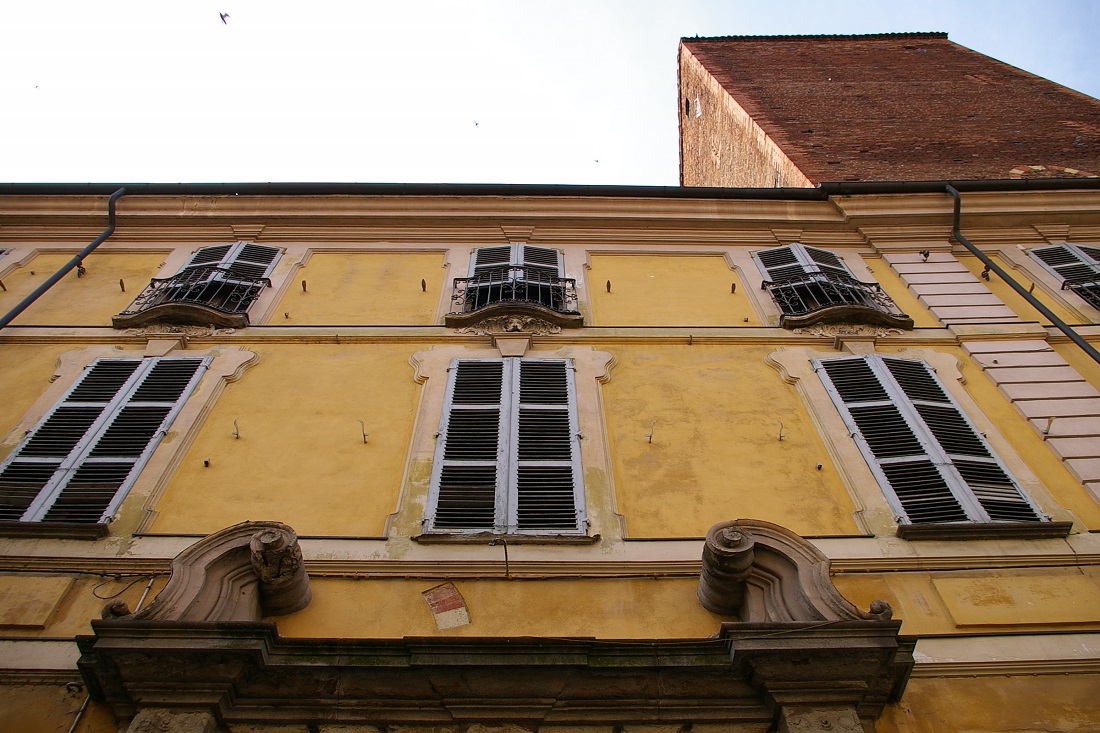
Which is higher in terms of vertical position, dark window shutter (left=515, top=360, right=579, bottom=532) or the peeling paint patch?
dark window shutter (left=515, top=360, right=579, bottom=532)

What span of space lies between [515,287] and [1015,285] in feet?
18.1

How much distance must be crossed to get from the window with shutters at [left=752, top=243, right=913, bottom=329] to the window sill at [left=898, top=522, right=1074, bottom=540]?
10.5 ft

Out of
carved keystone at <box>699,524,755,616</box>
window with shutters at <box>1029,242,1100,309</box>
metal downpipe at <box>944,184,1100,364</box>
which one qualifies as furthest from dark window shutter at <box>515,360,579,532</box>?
window with shutters at <box>1029,242,1100,309</box>

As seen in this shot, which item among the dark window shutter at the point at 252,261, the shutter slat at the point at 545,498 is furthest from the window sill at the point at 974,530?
the dark window shutter at the point at 252,261

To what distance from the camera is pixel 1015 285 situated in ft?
34.1

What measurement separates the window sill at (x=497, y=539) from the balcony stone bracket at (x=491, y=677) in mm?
1449

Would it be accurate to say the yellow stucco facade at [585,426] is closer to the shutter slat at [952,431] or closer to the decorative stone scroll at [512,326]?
the decorative stone scroll at [512,326]

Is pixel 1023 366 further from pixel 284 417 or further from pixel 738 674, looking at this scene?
pixel 284 417

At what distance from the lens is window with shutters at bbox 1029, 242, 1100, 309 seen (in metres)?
10.8

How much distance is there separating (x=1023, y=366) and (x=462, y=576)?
6108mm

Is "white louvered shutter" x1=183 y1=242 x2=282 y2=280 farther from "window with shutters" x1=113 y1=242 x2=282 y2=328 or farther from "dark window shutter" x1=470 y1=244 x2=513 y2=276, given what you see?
"dark window shutter" x1=470 y1=244 x2=513 y2=276

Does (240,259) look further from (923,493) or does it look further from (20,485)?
(923,493)

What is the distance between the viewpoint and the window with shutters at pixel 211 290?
31.9 ft

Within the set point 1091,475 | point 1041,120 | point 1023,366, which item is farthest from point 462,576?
point 1041,120
